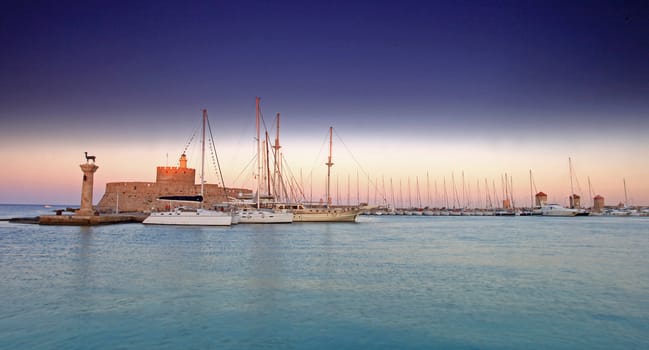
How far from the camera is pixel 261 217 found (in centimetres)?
4347

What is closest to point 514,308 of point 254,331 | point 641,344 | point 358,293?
Answer: point 641,344

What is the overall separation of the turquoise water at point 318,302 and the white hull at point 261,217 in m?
23.7

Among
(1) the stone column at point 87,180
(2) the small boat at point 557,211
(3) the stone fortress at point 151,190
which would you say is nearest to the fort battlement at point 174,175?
(3) the stone fortress at point 151,190

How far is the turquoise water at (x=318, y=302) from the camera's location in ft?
26.6

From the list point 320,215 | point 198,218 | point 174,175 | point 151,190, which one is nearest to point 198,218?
point 198,218

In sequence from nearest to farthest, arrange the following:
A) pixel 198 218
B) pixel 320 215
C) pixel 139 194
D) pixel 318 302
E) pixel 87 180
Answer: pixel 318 302
pixel 87 180
pixel 198 218
pixel 320 215
pixel 139 194

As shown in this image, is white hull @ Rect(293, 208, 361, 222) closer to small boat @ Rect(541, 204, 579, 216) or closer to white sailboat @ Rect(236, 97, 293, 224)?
white sailboat @ Rect(236, 97, 293, 224)

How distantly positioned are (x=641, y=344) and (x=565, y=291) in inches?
179

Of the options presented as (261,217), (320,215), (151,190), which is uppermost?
(151,190)

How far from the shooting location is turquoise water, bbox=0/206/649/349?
8.10 meters

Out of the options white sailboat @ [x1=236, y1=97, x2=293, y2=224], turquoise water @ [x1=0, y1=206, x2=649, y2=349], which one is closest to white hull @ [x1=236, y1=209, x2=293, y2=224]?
white sailboat @ [x1=236, y1=97, x2=293, y2=224]

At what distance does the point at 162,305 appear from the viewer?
10.2 m

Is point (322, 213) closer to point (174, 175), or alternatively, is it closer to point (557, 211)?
point (174, 175)

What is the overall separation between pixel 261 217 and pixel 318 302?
33284 millimetres
